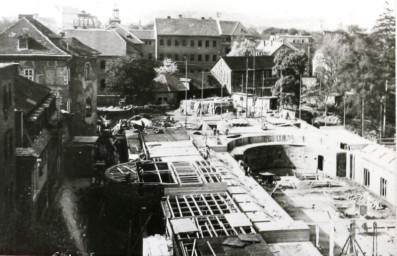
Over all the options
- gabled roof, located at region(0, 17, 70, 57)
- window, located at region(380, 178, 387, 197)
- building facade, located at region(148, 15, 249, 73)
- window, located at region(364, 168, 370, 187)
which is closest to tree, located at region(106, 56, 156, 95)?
building facade, located at region(148, 15, 249, 73)

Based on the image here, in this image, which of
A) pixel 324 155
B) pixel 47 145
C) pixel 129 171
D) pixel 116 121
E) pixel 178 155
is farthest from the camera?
pixel 116 121

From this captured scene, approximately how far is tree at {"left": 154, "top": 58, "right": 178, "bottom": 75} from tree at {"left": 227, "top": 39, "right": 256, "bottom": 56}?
675 centimetres

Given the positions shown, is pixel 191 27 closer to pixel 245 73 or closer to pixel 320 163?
pixel 245 73

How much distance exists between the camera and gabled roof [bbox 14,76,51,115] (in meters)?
17.8

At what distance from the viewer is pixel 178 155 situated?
81.6 ft

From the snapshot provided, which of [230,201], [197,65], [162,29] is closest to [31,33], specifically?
[230,201]

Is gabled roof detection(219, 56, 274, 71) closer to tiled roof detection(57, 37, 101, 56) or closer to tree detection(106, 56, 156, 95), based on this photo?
tree detection(106, 56, 156, 95)

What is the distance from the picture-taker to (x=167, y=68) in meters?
43.3

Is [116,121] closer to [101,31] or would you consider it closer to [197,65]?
[101,31]

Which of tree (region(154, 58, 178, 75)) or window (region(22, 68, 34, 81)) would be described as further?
tree (region(154, 58, 178, 75))

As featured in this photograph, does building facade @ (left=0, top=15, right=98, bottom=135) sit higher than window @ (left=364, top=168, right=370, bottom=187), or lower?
higher

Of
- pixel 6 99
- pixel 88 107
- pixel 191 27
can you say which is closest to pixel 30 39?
pixel 88 107

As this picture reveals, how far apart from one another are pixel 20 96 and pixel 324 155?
60.0 ft

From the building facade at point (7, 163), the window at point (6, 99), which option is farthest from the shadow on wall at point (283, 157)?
Result: the window at point (6, 99)
